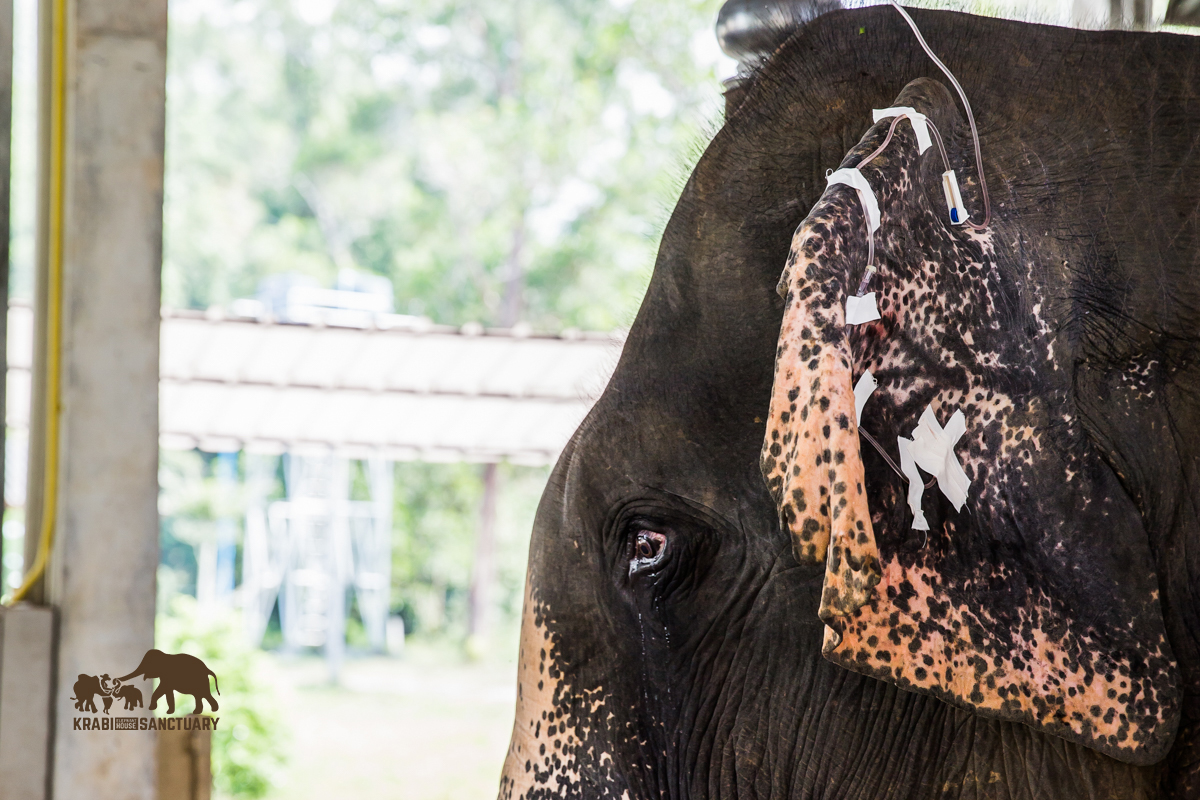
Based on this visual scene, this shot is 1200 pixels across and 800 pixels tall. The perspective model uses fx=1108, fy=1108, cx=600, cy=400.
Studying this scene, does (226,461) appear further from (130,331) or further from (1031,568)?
(1031,568)

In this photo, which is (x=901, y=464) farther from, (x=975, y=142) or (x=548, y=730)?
(x=548, y=730)

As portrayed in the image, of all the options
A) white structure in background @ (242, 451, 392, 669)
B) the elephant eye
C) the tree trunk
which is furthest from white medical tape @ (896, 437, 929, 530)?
the tree trunk

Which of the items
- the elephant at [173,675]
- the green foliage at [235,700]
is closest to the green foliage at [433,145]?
the green foliage at [235,700]

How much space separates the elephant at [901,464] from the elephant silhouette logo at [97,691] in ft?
5.07

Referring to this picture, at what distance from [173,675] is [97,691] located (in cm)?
18

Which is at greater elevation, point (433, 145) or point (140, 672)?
point (433, 145)

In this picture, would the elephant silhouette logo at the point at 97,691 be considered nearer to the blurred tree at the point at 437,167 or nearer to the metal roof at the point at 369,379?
the metal roof at the point at 369,379

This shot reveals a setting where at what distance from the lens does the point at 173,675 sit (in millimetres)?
2762

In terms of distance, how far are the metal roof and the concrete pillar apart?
12.3ft

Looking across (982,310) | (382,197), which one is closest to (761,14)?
(982,310)

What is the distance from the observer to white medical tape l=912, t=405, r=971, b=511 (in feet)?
3.60

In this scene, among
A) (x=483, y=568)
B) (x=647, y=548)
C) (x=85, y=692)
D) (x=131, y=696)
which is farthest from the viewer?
(x=483, y=568)

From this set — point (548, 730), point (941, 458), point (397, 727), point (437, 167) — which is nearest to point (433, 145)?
point (437, 167)

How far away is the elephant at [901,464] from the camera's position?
1.07 m
